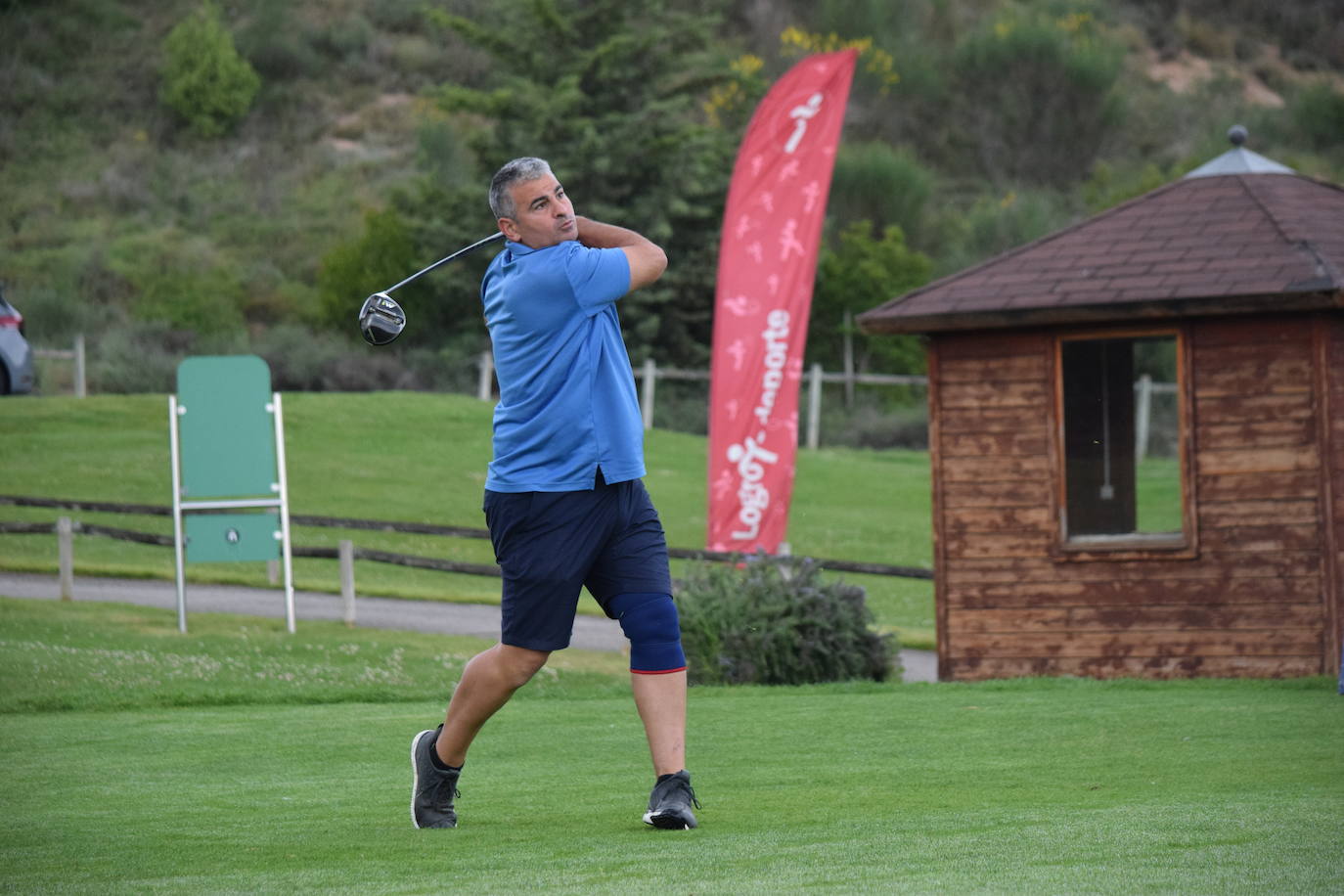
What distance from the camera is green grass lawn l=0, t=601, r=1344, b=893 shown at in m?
4.36

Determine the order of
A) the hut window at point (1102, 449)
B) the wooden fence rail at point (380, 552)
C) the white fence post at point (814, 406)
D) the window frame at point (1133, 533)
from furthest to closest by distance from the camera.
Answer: the white fence post at point (814, 406), the wooden fence rail at point (380, 552), the hut window at point (1102, 449), the window frame at point (1133, 533)

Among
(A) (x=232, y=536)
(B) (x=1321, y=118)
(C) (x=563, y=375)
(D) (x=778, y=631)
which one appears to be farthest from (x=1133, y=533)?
(B) (x=1321, y=118)

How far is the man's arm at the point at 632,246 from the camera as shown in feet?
17.5

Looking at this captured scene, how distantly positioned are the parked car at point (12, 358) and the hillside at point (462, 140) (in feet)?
49.7

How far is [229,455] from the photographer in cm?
1487

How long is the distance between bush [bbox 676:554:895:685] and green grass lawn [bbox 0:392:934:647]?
18.3 ft

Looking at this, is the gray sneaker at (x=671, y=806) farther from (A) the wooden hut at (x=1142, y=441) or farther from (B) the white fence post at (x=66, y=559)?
(B) the white fence post at (x=66, y=559)

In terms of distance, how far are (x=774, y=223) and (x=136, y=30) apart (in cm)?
5900

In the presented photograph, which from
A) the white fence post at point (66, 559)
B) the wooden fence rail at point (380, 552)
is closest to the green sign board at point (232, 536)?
the wooden fence rail at point (380, 552)

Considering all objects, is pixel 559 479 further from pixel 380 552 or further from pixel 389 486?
pixel 389 486

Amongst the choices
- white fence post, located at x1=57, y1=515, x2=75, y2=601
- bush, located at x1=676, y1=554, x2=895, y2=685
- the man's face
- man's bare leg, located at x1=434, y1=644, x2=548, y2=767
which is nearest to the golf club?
the man's face

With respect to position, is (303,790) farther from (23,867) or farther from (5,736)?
(5,736)

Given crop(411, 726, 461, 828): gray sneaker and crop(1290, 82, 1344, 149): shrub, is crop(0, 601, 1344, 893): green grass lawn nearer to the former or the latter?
crop(411, 726, 461, 828): gray sneaker

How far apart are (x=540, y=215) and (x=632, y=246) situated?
0.29 m
